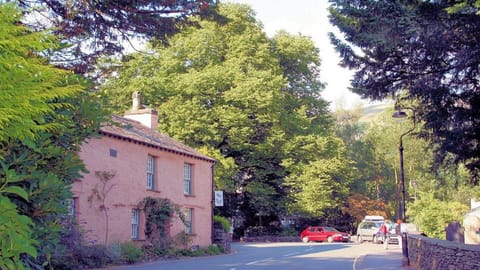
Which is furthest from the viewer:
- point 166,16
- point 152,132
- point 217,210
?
point 217,210

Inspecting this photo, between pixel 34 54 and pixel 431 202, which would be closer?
pixel 34 54

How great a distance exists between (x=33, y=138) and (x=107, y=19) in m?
6.76

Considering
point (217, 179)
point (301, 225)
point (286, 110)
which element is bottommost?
point (301, 225)

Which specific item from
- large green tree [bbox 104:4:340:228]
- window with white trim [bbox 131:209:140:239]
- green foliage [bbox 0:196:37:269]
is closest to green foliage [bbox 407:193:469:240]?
large green tree [bbox 104:4:340:228]

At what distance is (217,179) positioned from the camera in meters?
43.0

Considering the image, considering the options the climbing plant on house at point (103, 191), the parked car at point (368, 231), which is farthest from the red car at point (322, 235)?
the climbing plant on house at point (103, 191)

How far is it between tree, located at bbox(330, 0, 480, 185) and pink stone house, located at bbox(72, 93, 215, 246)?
1041 centimetres

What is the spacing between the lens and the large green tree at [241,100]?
43.4 meters

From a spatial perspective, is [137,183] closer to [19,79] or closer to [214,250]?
[214,250]

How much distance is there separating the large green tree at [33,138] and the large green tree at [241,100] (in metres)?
36.6

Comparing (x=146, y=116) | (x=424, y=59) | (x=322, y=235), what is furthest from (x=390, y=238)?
(x=424, y=59)

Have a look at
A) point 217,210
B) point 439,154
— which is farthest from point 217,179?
point 439,154

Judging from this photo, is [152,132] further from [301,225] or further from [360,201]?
[360,201]

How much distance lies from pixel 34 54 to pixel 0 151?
2.94 ft
